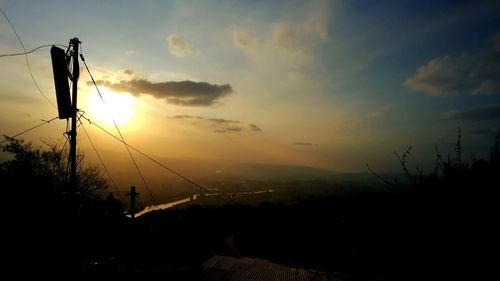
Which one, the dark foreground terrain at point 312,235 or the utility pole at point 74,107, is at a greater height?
the utility pole at point 74,107

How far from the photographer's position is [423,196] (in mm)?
3566

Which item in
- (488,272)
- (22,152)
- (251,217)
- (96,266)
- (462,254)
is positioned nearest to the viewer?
(488,272)

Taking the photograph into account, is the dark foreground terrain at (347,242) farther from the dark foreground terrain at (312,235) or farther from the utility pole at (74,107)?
the utility pole at (74,107)

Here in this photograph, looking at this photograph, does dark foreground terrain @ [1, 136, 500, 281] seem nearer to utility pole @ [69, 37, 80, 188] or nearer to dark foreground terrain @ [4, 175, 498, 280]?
dark foreground terrain @ [4, 175, 498, 280]

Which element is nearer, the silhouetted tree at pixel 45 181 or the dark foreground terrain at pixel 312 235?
the dark foreground terrain at pixel 312 235

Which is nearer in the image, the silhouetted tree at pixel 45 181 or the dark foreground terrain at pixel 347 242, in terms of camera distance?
the dark foreground terrain at pixel 347 242

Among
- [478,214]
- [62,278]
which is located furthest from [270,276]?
[478,214]

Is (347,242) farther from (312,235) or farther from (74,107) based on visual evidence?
(312,235)

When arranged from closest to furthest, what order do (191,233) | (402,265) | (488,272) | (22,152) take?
(488,272) < (402,265) < (22,152) < (191,233)

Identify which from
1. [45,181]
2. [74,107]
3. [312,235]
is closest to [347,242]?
[74,107]

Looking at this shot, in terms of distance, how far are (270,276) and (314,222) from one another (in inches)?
1622

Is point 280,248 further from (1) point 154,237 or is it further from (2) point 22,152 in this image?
(2) point 22,152

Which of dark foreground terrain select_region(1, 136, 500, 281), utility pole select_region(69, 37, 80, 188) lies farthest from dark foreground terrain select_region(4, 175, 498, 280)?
utility pole select_region(69, 37, 80, 188)

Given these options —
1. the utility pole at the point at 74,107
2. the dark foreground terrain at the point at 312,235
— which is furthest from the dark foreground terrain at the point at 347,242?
the utility pole at the point at 74,107
